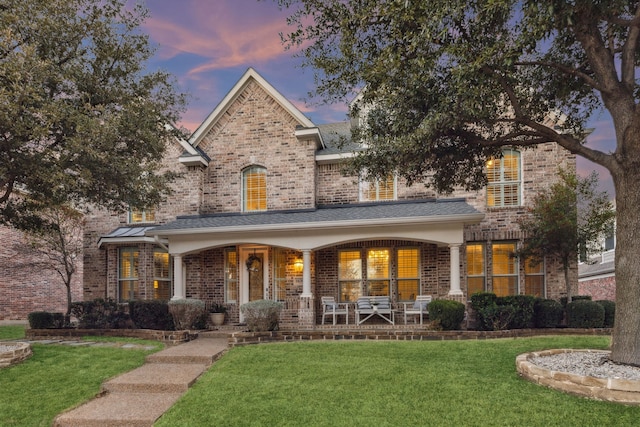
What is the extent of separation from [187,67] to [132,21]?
496 centimetres

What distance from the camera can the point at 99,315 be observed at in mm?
13539

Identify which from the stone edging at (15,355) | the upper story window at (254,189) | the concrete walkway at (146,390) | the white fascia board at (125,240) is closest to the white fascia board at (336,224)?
the white fascia board at (125,240)

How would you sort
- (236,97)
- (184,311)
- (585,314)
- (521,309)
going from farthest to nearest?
(236,97)
(184,311)
(521,309)
(585,314)

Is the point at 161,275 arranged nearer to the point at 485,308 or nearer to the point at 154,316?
the point at 154,316

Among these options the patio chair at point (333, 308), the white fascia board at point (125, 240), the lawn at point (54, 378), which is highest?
the white fascia board at point (125, 240)

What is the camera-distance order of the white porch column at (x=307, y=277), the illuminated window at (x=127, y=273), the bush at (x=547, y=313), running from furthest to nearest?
the illuminated window at (x=127, y=273) → the white porch column at (x=307, y=277) → the bush at (x=547, y=313)

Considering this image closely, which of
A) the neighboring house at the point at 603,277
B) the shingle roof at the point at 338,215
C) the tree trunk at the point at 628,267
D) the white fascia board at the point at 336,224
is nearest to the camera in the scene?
the tree trunk at the point at 628,267

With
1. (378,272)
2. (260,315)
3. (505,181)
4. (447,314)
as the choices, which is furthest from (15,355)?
(505,181)

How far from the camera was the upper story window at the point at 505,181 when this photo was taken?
13.4 m

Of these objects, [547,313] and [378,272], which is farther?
[378,272]

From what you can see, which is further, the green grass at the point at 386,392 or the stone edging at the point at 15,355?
the stone edging at the point at 15,355

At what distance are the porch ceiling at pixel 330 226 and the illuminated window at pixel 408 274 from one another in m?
1.57

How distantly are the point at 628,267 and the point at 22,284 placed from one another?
→ 22476 millimetres

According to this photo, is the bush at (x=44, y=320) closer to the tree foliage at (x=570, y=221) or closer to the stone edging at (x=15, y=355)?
the stone edging at (x=15, y=355)
